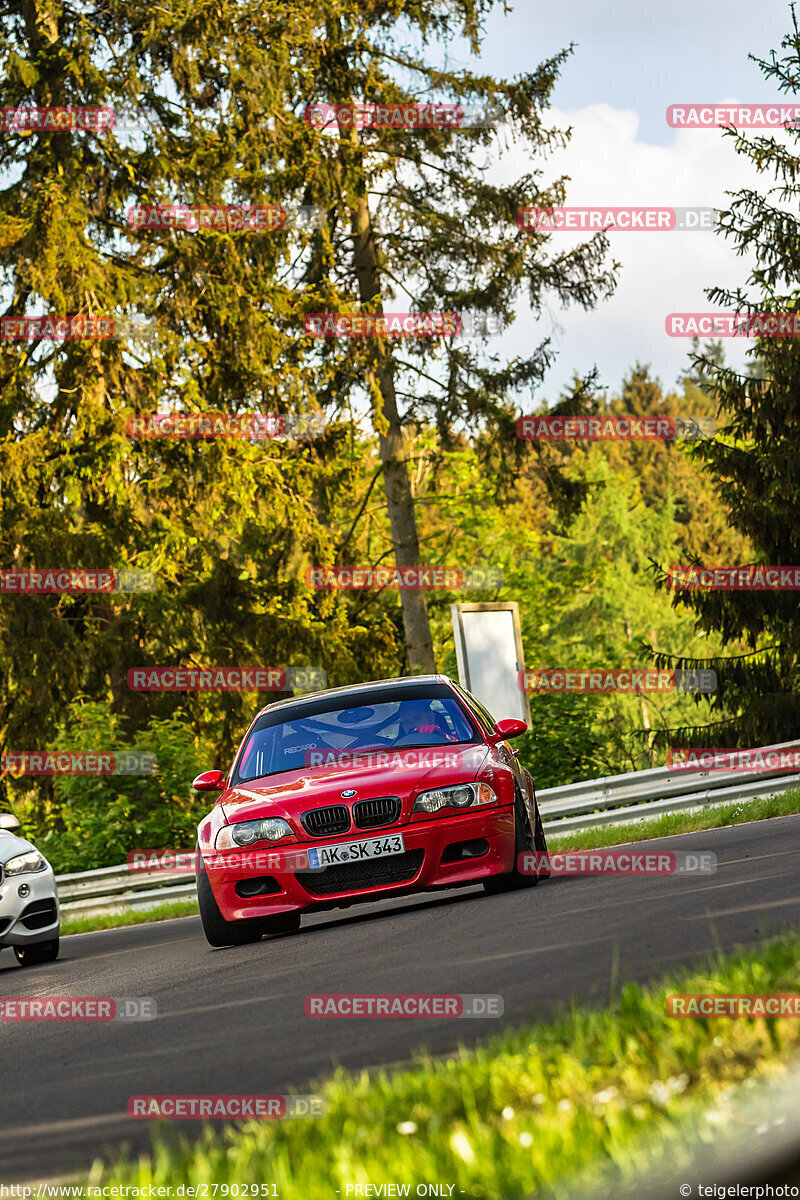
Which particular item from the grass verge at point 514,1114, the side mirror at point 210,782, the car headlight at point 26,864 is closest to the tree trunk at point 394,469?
the car headlight at point 26,864

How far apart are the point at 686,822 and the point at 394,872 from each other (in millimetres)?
5756

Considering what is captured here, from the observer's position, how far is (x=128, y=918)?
1628cm

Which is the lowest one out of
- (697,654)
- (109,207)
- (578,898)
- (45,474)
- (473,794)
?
(697,654)

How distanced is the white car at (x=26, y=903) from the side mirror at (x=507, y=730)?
3856 millimetres

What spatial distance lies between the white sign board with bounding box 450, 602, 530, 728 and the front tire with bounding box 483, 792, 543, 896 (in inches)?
282

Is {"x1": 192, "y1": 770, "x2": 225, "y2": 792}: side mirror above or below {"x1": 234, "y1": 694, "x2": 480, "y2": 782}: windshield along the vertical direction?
below

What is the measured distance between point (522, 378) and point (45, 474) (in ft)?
29.1

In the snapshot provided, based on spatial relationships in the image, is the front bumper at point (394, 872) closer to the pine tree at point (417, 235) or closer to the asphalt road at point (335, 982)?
the asphalt road at point (335, 982)

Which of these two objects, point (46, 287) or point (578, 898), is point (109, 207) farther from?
point (578, 898)

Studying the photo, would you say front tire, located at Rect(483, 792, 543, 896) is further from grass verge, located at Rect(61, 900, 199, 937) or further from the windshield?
grass verge, located at Rect(61, 900, 199, 937)

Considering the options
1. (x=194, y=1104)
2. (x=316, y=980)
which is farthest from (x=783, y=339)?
(x=194, y=1104)

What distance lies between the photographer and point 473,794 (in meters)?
9.59

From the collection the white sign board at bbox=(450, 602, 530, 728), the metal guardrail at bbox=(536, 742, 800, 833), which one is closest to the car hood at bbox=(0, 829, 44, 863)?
the metal guardrail at bbox=(536, 742, 800, 833)

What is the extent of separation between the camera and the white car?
457 inches
